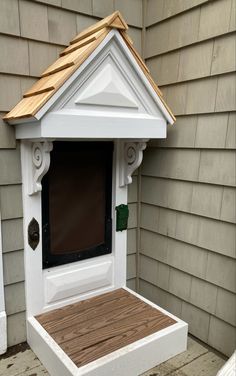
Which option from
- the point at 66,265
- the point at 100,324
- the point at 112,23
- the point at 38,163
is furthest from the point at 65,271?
the point at 112,23

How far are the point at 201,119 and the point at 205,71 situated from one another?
24cm

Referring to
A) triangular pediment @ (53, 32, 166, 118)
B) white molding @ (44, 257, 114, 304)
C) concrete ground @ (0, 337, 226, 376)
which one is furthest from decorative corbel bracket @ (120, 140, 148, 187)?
concrete ground @ (0, 337, 226, 376)

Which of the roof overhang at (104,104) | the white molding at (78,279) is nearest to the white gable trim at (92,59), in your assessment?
the roof overhang at (104,104)

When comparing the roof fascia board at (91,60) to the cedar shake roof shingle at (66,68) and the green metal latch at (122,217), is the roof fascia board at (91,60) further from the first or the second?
the green metal latch at (122,217)

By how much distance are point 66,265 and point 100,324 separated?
375mm

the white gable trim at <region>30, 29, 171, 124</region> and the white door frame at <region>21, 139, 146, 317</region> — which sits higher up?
the white gable trim at <region>30, 29, 171, 124</region>

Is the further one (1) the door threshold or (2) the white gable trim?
(1) the door threshold

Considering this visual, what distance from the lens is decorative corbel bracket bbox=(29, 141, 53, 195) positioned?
4.52 ft

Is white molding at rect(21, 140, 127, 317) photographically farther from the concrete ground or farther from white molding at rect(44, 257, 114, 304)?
the concrete ground

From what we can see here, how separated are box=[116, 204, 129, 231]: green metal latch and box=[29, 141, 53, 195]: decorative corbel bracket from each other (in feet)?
1.90

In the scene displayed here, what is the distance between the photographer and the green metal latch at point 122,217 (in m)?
1.90

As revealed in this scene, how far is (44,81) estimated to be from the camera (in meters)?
1.43

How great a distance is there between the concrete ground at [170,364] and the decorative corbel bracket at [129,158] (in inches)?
39.9

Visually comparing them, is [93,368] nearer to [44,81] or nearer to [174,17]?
[44,81]
